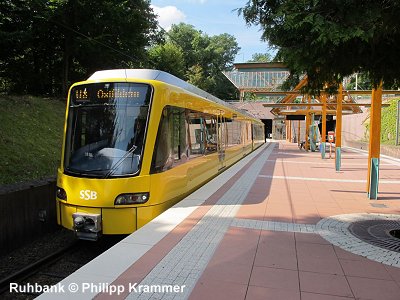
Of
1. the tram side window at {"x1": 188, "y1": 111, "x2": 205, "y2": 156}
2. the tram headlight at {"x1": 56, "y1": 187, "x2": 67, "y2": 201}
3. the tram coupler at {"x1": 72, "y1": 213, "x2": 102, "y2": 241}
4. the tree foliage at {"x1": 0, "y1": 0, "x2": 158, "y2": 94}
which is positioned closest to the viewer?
the tram coupler at {"x1": 72, "y1": 213, "x2": 102, "y2": 241}

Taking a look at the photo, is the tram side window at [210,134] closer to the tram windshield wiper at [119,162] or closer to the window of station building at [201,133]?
the window of station building at [201,133]

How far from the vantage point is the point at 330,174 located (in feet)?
46.3

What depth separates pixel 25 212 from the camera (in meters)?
8.14

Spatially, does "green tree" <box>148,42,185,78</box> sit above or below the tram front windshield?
above

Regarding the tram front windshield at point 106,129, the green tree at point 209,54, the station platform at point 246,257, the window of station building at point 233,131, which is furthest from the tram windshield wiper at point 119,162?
the green tree at point 209,54

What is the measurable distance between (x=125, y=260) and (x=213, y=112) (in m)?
8.28

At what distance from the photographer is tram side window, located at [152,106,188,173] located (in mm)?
7112

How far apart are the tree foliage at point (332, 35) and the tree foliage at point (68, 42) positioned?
1927cm

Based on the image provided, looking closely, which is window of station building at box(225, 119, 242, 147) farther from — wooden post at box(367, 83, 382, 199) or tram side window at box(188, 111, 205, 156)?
wooden post at box(367, 83, 382, 199)

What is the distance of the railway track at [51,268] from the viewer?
5812 millimetres

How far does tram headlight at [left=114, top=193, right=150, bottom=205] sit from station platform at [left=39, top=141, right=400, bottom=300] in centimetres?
46

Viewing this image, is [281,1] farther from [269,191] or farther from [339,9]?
[269,191]

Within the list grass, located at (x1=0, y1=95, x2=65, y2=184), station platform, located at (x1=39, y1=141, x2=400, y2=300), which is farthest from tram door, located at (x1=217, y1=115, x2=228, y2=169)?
grass, located at (x1=0, y1=95, x2=65, y2=184)

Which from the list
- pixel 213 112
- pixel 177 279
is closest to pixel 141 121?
pixel 177 279
